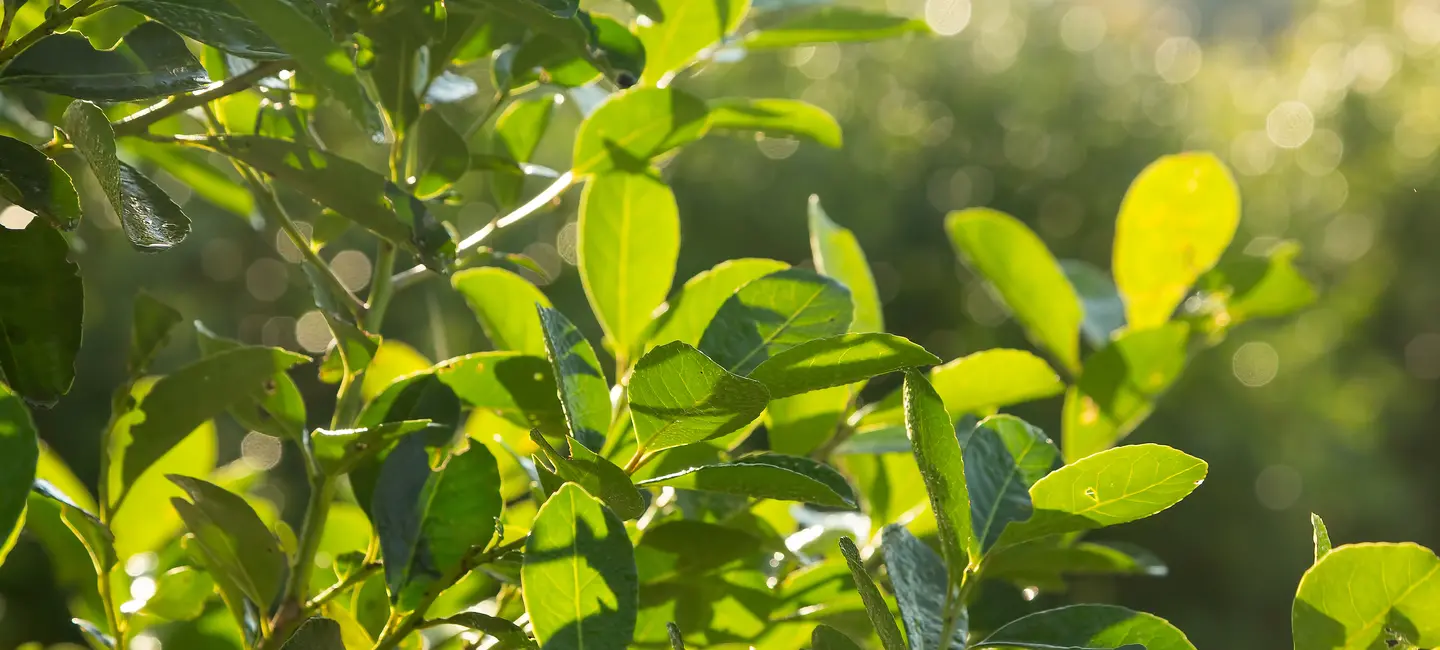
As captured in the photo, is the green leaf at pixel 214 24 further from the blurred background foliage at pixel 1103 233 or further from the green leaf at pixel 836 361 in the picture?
the blurred background foliage at pixel 1103 233

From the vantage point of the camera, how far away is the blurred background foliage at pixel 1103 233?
314 centimetres

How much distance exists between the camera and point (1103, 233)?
12.1 feet

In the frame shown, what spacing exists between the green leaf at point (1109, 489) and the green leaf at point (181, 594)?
0.23 metres

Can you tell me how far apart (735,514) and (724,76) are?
344 centimetres

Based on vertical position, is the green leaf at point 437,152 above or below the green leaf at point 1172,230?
above

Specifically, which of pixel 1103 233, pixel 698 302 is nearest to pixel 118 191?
pixel 698 302

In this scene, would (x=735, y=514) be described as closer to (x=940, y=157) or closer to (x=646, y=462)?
(x=646, y=462)

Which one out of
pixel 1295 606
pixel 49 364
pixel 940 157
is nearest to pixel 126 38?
pixel 49 364

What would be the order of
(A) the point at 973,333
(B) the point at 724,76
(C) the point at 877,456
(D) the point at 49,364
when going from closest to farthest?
(D) the point at 49,364 < (C) the point at 877,456 < (A) the point at 973,333 < (B) the point at 724,76

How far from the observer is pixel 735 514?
0.29 metres

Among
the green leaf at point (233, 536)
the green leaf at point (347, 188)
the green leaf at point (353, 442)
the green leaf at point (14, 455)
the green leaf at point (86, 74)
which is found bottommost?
the green leaf at point (233, 536)

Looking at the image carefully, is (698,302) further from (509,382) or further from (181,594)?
(181,594)

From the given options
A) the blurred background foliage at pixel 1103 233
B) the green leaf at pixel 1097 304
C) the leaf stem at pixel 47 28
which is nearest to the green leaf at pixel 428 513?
the leaf stem at pixel 47 28

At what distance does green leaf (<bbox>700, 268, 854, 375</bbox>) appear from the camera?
227mm
